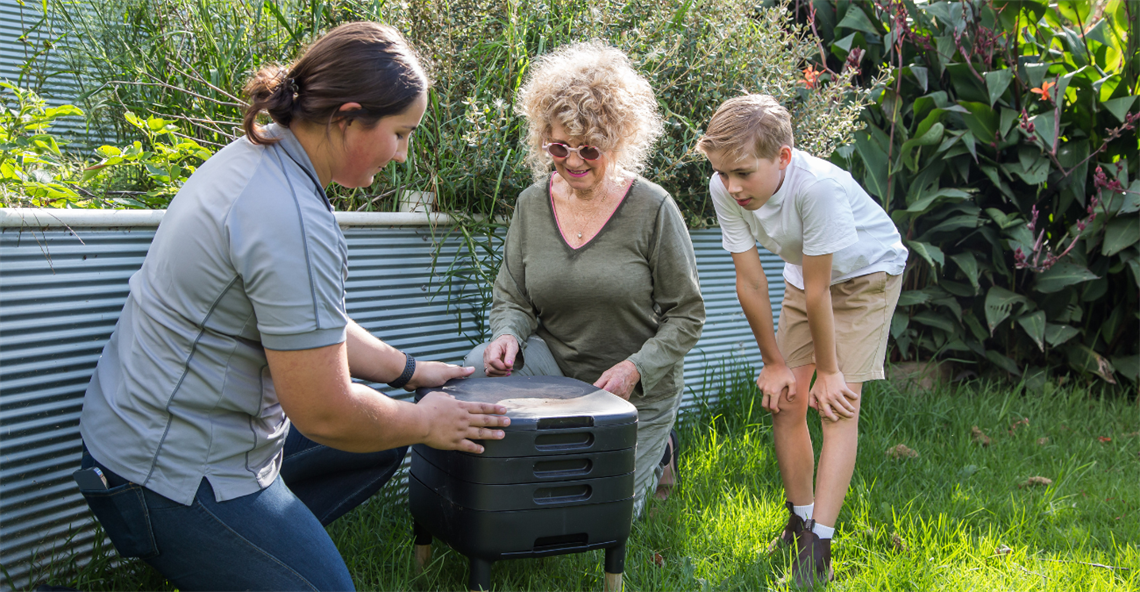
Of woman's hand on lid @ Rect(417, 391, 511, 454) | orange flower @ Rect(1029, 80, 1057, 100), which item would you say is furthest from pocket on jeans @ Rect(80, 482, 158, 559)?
orange flower @ Rect(1029, 80, 1057, 100)

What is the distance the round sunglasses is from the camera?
266cm

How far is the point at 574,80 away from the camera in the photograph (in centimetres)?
268

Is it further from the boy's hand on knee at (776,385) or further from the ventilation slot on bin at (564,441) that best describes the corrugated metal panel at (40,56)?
the boy's hand on knee at (776,385)

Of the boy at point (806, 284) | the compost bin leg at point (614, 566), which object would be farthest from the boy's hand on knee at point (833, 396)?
the compost bin leg at point (614, 566)

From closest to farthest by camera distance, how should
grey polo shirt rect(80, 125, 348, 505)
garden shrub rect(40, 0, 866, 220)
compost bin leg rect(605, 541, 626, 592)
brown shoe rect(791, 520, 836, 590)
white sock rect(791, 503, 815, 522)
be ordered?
grey polo shirt rect(80, 125, 348, 505), compost bin leg rect(605, 541, 626, 592), brown shoe rect(791, 520, 836, 590), white sock rect(791, 503, 815, 522), garden shrub rect(40, 0, 866, 220)

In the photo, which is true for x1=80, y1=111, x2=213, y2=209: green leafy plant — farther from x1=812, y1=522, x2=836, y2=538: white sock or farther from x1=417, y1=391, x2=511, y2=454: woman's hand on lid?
x1=812, y1=522, x2=836, y2=538: white sock

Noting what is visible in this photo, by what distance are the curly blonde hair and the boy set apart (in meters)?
0.31

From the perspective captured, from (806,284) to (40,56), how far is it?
3.84 meters

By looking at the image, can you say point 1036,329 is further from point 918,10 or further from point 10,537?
point 10,537

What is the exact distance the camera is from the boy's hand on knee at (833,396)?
2.66 meters

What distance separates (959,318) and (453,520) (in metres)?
3.65

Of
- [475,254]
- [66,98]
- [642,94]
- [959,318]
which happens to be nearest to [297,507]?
[475,254]

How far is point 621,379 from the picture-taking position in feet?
8.59

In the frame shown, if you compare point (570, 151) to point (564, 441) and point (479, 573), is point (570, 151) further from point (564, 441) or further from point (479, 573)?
point (479, 573)
